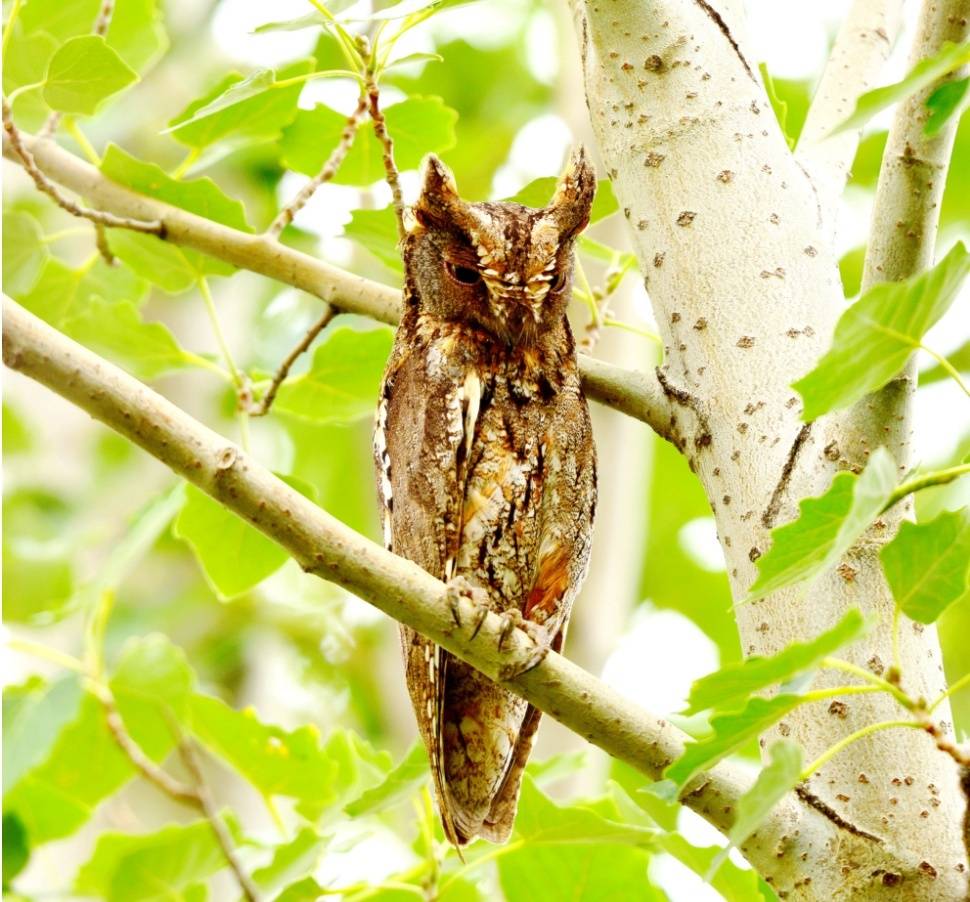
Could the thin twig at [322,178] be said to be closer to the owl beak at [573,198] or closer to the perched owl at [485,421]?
the perched owl at [485,421]

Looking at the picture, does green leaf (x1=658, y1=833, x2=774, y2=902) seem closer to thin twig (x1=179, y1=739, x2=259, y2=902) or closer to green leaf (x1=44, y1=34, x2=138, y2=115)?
thin twig (x1=179, y1=739, x2=259, y2=902)

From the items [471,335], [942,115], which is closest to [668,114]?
[471,335]

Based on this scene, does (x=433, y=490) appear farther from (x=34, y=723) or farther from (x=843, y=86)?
(x=843, y=86)

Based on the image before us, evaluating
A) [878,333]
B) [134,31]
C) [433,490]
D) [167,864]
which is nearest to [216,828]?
[167,864]

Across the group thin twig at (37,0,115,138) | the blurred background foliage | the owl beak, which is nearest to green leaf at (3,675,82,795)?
the blurred background foliage

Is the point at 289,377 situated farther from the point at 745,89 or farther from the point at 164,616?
the point at 164,616
